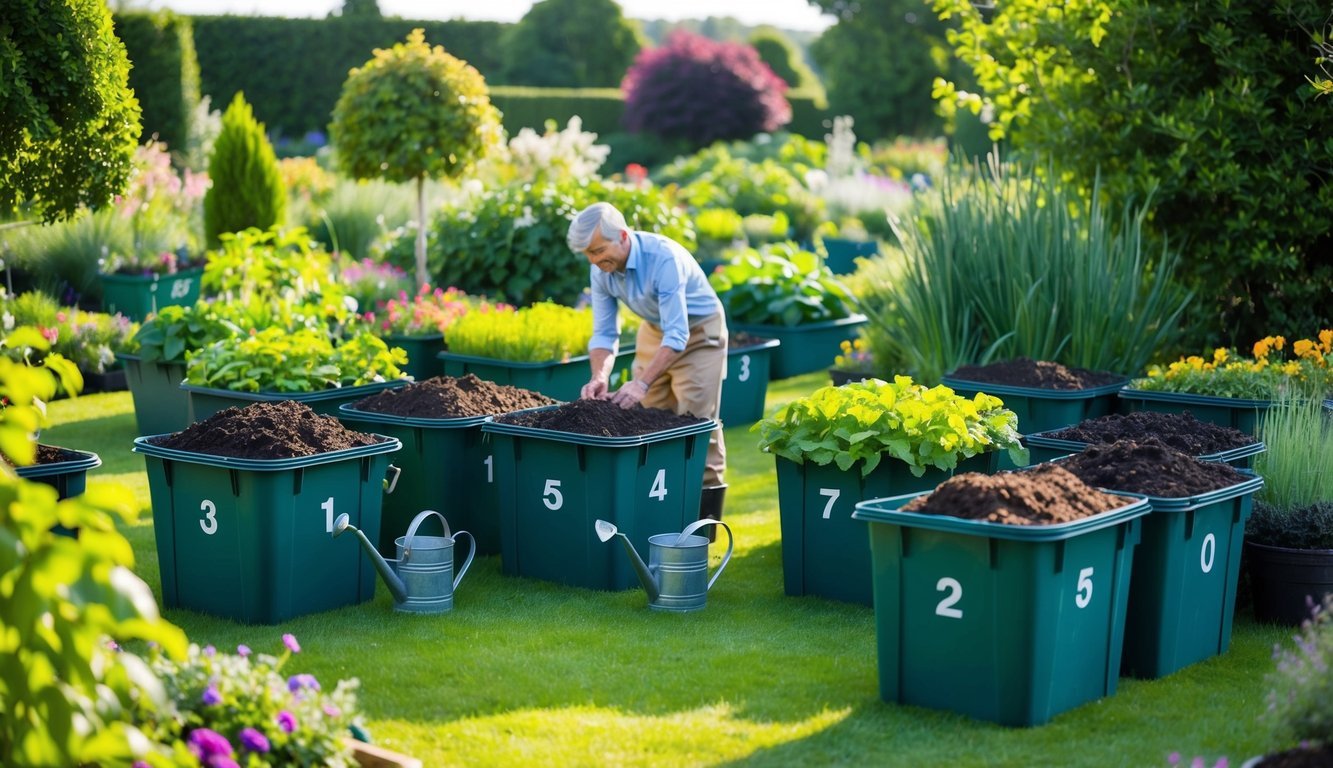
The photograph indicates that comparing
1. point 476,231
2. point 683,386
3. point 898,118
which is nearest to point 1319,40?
point 683,386

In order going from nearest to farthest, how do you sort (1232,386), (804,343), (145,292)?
(1232,386) < (145,292) < (804,343)

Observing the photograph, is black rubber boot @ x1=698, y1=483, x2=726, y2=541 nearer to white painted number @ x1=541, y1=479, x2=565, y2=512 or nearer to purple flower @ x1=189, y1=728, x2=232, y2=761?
white painted number @ x1=541, y1=479, x2=565, y2=512

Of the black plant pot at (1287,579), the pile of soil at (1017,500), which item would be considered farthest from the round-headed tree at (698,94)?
the pile of soil at (1017,500)

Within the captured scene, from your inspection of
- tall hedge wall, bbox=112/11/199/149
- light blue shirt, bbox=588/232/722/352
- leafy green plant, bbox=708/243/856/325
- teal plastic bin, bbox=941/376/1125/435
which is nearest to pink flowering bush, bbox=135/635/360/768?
light blue shirt, bbox=588/232/722/352

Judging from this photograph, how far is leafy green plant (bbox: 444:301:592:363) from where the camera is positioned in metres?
7.57

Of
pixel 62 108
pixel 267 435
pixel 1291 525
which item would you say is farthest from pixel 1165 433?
pixel 62 108

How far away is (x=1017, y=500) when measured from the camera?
397cm

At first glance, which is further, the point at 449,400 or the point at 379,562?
the point at 449,400


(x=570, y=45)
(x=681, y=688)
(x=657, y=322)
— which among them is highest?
(x=570, y=45)

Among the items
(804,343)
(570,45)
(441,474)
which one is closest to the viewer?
(441,474)

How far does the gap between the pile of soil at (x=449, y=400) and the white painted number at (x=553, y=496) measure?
1.75 feet

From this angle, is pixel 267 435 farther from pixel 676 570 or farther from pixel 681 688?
pixel 681 688

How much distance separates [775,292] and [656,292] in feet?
→ 14.6

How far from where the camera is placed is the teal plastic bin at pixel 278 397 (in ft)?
20.2
